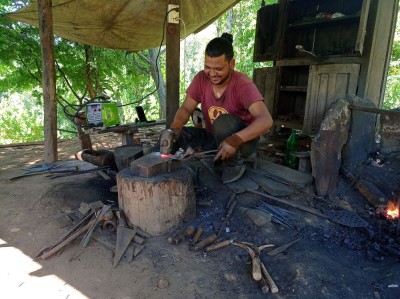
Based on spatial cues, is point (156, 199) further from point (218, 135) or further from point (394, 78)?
point (394, 78)

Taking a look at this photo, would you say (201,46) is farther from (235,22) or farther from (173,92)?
(173,92)

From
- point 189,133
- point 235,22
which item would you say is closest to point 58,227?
point 189,133

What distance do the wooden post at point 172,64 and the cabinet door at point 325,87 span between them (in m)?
1.93

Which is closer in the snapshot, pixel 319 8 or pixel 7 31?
pixel 319 8

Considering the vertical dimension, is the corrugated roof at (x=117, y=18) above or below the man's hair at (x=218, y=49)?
above

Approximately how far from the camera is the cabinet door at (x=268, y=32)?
498 cm

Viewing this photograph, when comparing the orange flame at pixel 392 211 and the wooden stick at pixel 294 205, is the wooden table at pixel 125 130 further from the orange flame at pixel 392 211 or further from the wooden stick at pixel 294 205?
the orange flame at pixel 392 211

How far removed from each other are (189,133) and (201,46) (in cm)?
2185

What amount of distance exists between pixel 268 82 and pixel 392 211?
3.18 m

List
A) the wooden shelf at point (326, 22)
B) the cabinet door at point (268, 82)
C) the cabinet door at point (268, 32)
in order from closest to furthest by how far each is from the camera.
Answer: the wooden shelf at point (326, 22)
the cabinet door at point (268, 32)
the cabinet door at point (268, 82)

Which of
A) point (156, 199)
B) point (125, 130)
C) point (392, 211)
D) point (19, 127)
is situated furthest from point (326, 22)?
point (19, 127)

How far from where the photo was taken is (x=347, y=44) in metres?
4.61

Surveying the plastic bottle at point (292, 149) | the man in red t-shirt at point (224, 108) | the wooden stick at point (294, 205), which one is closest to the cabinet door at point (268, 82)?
the plastic bottle at point (292, 149)

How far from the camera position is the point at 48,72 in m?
3.83
